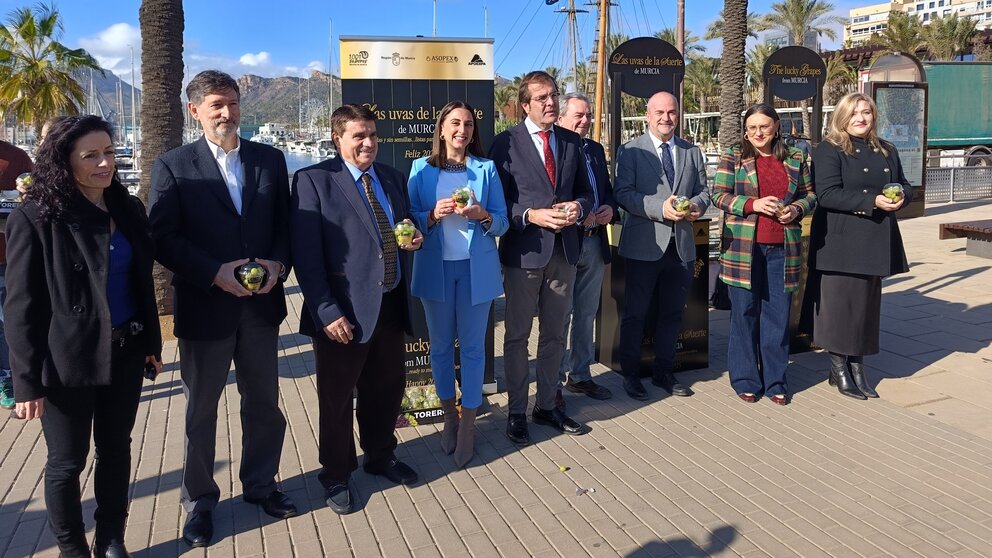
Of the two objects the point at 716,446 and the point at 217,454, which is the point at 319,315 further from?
the point at 716,446

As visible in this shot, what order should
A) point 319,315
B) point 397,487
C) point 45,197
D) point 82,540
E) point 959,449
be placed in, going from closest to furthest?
point 45,197
point 82,540
point 319,315
point 397,487
point 959,449

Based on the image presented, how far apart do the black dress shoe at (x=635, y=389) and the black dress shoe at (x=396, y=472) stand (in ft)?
6.42

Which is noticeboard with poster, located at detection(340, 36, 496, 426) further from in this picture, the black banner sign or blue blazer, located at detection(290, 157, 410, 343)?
the black banner sign

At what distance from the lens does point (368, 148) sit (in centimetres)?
362

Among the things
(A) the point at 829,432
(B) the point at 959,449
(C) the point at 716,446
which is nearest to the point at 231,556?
(C) the point at 716,446

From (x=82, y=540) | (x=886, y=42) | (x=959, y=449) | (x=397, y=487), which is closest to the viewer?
(x=82, y=540)

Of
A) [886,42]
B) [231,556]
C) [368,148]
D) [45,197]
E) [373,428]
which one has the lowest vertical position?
[231,556]

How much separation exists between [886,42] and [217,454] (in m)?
47.2

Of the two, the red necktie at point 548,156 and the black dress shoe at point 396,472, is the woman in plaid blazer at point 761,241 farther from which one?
the black dress shoe at point 396,472

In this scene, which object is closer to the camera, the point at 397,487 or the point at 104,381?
the point at 104,381

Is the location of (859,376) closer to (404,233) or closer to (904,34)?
(404,233)

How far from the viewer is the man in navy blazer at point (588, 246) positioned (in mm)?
4880

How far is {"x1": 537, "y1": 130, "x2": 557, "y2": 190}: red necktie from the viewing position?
4.49 m

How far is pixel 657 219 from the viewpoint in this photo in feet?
16.5
